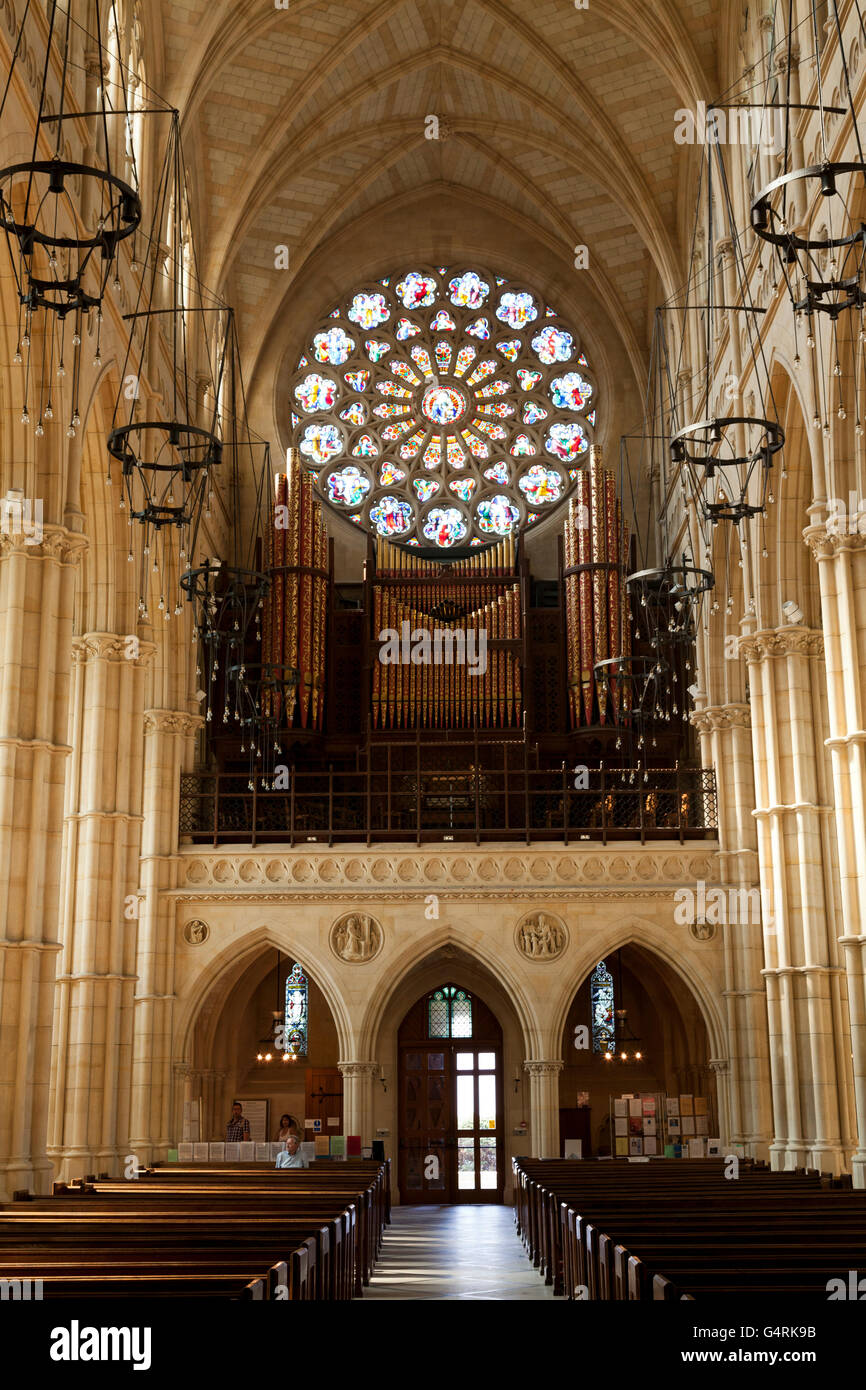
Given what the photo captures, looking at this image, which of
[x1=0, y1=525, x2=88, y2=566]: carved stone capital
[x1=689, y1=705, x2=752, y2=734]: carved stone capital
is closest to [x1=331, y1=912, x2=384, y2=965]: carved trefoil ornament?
[x1=689, y1=705, x2=752, y2=734]: carved stone capital

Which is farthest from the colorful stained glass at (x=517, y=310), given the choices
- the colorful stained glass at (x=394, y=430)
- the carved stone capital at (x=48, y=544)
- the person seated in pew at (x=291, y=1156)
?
the person seated in pew at (x=291, y=1156)

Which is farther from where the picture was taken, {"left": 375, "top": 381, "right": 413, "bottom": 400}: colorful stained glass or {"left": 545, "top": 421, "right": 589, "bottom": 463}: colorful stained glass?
{"left": 375, "top": 381, "right": 413, "bottom": 400}: colorful stained glass

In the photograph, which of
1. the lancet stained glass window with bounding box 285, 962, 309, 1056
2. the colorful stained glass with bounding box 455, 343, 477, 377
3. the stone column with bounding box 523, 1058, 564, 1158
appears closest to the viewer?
the stone column with bounding box 523, 1058, 564, 1158

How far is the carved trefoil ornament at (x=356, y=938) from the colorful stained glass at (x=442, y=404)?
1211cm

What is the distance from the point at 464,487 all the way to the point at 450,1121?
1236 centimetres

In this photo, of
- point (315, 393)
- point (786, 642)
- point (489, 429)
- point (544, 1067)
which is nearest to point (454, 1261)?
point (544, 1067)

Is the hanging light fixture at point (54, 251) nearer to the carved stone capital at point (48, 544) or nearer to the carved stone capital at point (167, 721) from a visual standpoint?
the carved stone capital at point (48, 544)

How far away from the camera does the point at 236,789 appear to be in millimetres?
25188

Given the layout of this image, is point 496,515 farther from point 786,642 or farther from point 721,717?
point 786,642

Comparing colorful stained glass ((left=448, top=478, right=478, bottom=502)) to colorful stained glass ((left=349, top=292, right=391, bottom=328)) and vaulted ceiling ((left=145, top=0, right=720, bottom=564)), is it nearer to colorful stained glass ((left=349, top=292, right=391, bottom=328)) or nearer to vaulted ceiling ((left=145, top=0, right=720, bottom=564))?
vaulted ceiling ((left=145, top=0, right=720, bottom=564))

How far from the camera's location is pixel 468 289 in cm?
3097

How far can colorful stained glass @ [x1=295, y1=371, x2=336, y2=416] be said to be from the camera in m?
30.1

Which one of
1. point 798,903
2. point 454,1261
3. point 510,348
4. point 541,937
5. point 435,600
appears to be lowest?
point 454,1261

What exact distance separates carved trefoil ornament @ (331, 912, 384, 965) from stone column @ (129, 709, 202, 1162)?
8.15 feet
